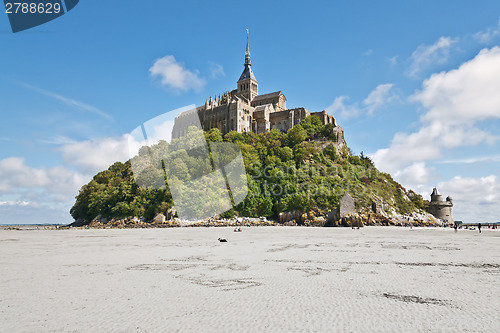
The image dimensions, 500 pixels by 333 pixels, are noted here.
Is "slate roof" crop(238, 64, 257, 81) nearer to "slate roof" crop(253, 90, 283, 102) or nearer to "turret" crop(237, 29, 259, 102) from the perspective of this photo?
"turret" crop(237, 29, 259, 102)

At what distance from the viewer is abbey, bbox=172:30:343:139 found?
7731 cm

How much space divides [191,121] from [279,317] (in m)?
84.8

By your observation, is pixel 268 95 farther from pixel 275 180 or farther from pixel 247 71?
pixel 275 180

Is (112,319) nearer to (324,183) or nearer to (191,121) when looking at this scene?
(324,183)

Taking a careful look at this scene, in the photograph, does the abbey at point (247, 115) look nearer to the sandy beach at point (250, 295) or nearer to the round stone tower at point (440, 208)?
the round stone tower at point (440, 208)

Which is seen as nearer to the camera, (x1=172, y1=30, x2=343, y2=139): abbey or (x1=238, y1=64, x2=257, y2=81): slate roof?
(x1=172, y1=30, x2=343, y2=139): abbey

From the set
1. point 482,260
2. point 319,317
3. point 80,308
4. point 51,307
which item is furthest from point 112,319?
point 482,260

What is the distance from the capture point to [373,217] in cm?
4972

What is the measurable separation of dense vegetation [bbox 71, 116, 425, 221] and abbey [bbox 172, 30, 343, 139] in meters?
4.65

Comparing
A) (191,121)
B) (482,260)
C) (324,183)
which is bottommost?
(482,260)

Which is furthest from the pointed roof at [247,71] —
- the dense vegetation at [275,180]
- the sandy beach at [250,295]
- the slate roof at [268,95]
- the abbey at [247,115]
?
the sandy beach at [250,295]

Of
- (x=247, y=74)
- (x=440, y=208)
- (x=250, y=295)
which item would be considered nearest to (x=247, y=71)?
(x=247, y=74)

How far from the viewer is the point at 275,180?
59.1 meters

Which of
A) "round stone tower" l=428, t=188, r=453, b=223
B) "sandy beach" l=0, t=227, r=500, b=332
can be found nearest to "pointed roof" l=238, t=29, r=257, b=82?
"round stone tower" l=428, t=188, r=453, b=223
